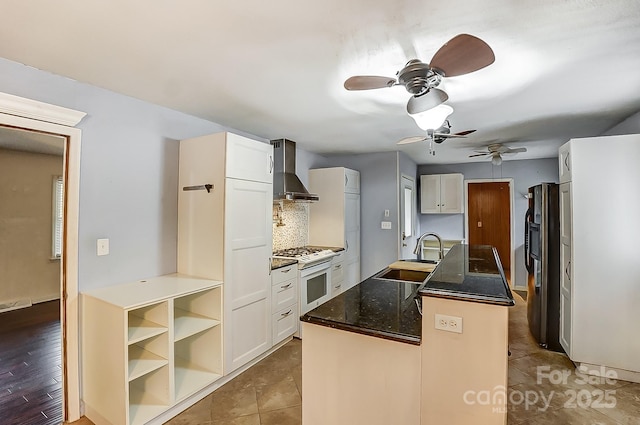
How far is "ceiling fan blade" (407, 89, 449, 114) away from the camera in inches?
73.3

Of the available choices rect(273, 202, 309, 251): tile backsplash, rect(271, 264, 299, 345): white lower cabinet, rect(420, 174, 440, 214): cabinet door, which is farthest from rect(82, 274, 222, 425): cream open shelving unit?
rect(420, 174, 440, 214): cabinet door

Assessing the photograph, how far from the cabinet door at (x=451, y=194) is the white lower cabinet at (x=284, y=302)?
3874mm

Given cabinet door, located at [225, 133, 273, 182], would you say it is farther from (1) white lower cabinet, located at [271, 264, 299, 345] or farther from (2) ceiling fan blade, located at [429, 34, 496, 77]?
(2) ceiling fan blade, located at [429, 34, 496, 77]

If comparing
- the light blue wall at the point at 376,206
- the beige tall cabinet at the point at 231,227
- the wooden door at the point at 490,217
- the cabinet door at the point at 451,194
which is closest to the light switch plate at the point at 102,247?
the beige tall cabinet at the point at 231,227

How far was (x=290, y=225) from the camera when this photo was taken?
433 cm

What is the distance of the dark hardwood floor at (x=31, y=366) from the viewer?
2031 millimetres

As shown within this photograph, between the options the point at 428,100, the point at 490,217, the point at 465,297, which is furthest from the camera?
the point at 490,217

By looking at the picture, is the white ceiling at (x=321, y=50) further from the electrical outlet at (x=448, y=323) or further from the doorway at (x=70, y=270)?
the electrical outlet at (x=448, y=323)

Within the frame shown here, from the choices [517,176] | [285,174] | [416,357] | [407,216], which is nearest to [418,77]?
[416,357]

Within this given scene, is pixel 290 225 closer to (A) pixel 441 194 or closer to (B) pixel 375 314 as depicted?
(B) pixel 375 314

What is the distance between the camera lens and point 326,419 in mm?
1525

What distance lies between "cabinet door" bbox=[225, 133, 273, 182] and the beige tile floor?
68.3 inches

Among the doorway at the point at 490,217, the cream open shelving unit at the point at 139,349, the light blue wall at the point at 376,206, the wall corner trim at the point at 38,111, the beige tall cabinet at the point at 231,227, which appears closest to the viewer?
the wall corner trim at the point at 38,111

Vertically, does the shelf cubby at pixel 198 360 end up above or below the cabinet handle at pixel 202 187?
below
